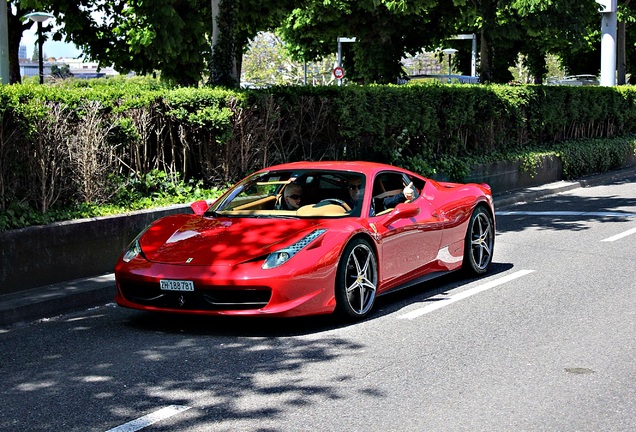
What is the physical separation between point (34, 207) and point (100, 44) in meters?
15.9

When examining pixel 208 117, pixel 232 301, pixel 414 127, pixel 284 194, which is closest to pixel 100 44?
pixel 414 127

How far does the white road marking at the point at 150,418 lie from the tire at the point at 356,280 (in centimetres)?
244

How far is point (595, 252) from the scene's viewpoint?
1220cm

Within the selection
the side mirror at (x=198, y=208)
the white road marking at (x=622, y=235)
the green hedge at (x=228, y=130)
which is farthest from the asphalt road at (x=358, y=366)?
the white road marking at (x=622, y=235)

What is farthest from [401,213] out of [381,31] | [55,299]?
[381,31]

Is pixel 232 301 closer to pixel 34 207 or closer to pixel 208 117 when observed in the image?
pixel 34 207

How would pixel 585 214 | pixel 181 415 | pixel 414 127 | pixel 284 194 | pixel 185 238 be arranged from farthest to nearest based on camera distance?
pixel 414 127
pixel 585 214
pixel 284 194
pixel 185 238
pixel 181 415

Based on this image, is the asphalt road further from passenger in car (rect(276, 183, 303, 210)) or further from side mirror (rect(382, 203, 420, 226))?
passenger in car (rect(276, 183, 303, 210))

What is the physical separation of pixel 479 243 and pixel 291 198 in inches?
96.3

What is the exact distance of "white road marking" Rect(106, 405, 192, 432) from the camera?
17.7 ft

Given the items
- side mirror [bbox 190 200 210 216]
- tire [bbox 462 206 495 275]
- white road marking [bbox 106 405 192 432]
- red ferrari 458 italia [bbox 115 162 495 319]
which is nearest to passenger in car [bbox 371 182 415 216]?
red ferrari 458 italia [bbox 115 162 495 319]

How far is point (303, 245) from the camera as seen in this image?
7.80 meters

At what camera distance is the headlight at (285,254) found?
25.0 feet

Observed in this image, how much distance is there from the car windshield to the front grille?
4.11ft
